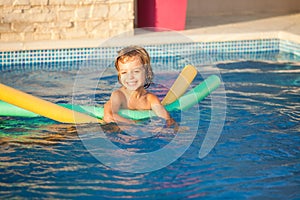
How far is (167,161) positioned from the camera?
4031mm

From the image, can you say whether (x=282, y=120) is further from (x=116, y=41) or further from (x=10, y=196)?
(x=116, y=41)

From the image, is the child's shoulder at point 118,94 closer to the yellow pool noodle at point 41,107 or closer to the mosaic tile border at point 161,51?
the yellow pool noodle at point 41,107

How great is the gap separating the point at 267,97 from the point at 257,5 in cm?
448

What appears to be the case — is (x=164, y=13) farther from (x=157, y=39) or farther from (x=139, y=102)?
(x=139, y=102)

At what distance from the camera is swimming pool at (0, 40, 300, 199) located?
3.61m

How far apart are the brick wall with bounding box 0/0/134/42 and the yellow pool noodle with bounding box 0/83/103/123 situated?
122 inches

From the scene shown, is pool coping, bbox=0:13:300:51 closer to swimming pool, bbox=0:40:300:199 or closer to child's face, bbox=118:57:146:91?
swimming pool, bbox=0:40:300:199

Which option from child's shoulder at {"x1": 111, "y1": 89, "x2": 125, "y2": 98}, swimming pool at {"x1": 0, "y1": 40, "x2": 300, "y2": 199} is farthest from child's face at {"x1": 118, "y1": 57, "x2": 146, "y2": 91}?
swimming pool at {"x1": 0, "y1": 40, "x2": 300, "y2": 199}

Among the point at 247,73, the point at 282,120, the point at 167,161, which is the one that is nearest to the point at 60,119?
the point at 167,161

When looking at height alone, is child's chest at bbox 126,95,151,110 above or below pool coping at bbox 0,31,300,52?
below

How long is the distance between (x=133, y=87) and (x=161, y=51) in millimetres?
3025

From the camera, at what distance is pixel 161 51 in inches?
296

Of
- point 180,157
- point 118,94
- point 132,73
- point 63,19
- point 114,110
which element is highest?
point 63,19

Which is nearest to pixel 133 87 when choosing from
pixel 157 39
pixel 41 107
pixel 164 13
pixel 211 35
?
pixel 41 107
